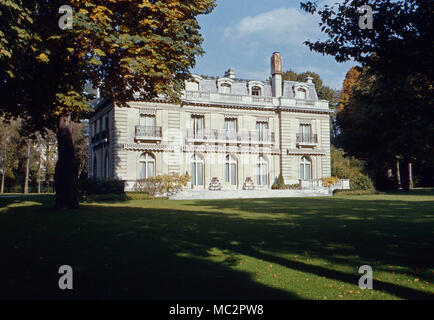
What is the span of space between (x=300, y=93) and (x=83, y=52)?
29.2m

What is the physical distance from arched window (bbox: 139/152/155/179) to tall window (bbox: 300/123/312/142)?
15.9m

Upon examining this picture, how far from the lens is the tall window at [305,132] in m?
37.3

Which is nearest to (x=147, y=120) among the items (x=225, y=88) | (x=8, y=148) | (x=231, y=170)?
(x=225, y=88)

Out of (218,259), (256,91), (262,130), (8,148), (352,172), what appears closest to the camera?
(218,259)

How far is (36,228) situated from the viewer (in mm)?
10398

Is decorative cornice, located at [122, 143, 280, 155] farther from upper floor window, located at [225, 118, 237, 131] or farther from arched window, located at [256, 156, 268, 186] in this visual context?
upper floor window, located at [225, 118, 237, 131]

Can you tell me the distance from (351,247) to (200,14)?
1301 centimetres

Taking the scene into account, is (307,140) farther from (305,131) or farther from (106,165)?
(106,165)

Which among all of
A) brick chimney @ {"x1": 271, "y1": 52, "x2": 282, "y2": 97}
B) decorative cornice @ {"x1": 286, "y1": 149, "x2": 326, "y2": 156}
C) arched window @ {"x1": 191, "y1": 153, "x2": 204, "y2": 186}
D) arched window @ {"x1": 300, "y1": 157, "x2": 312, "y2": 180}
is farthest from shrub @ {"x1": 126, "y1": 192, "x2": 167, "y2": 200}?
brick chimney @ {"x1": 271, "y1": 52, "x2": 282, "y2": 97}

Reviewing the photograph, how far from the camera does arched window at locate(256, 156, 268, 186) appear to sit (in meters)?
35.7

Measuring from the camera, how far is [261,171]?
35875mm

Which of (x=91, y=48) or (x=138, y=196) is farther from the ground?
(x=91, y=48)
